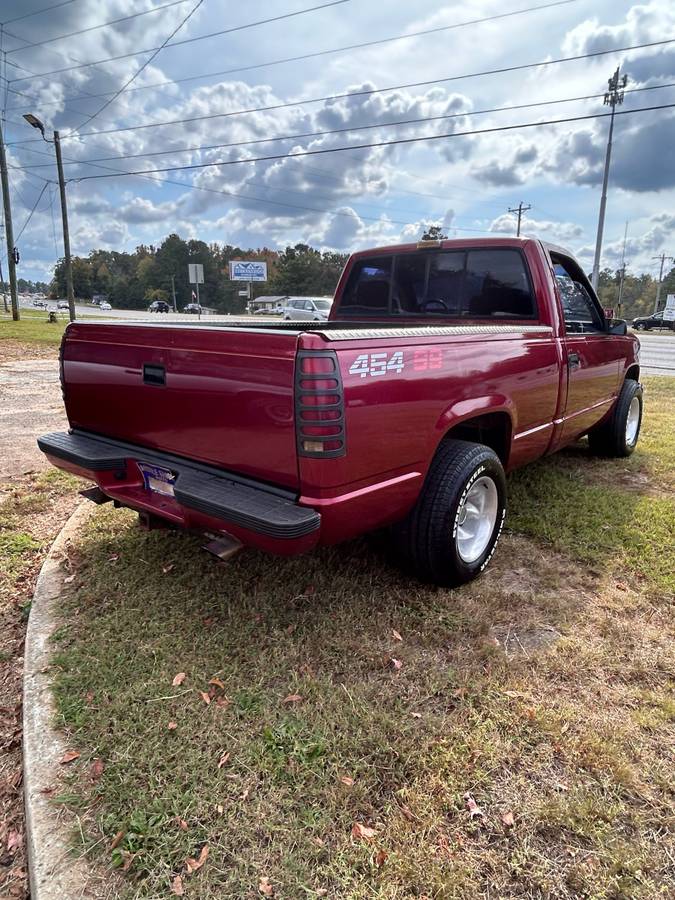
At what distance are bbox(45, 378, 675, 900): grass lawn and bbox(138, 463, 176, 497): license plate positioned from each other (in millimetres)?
649

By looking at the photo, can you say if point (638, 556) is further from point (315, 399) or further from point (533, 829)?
point (315, 399)

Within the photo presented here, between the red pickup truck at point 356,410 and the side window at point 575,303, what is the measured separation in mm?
36

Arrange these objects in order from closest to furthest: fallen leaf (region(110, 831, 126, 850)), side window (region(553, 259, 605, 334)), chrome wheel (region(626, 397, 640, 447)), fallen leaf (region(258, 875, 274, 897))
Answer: fallen leaf (region(258, 875, 274, 897)), fallen leaf (region(110, 831, 126, 850)), side window (region(553, 259, 605, 334)), chrome wheel (region(626, 397, 640, 447))

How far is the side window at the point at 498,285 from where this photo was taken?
158 inches

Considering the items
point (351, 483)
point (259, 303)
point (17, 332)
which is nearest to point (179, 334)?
point (351, 483)

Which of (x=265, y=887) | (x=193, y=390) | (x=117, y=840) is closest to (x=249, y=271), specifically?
(x=193, y=390)

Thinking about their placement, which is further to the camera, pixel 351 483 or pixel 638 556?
pixel 638 556

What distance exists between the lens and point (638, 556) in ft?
12.2

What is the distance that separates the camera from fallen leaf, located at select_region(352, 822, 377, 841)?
1.86m

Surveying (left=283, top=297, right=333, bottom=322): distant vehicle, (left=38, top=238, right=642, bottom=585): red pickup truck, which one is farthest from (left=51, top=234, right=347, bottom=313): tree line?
(left=38, top=238, right=642, bottom=585): red pickup truck

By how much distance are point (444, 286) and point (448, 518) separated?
208cm

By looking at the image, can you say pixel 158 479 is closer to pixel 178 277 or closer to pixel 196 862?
pixel 196 862

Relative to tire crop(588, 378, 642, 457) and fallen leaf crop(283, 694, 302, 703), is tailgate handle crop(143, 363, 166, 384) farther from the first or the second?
tire crop(588, 378, 642, 457)

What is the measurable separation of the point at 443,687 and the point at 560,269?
3.29 meters
